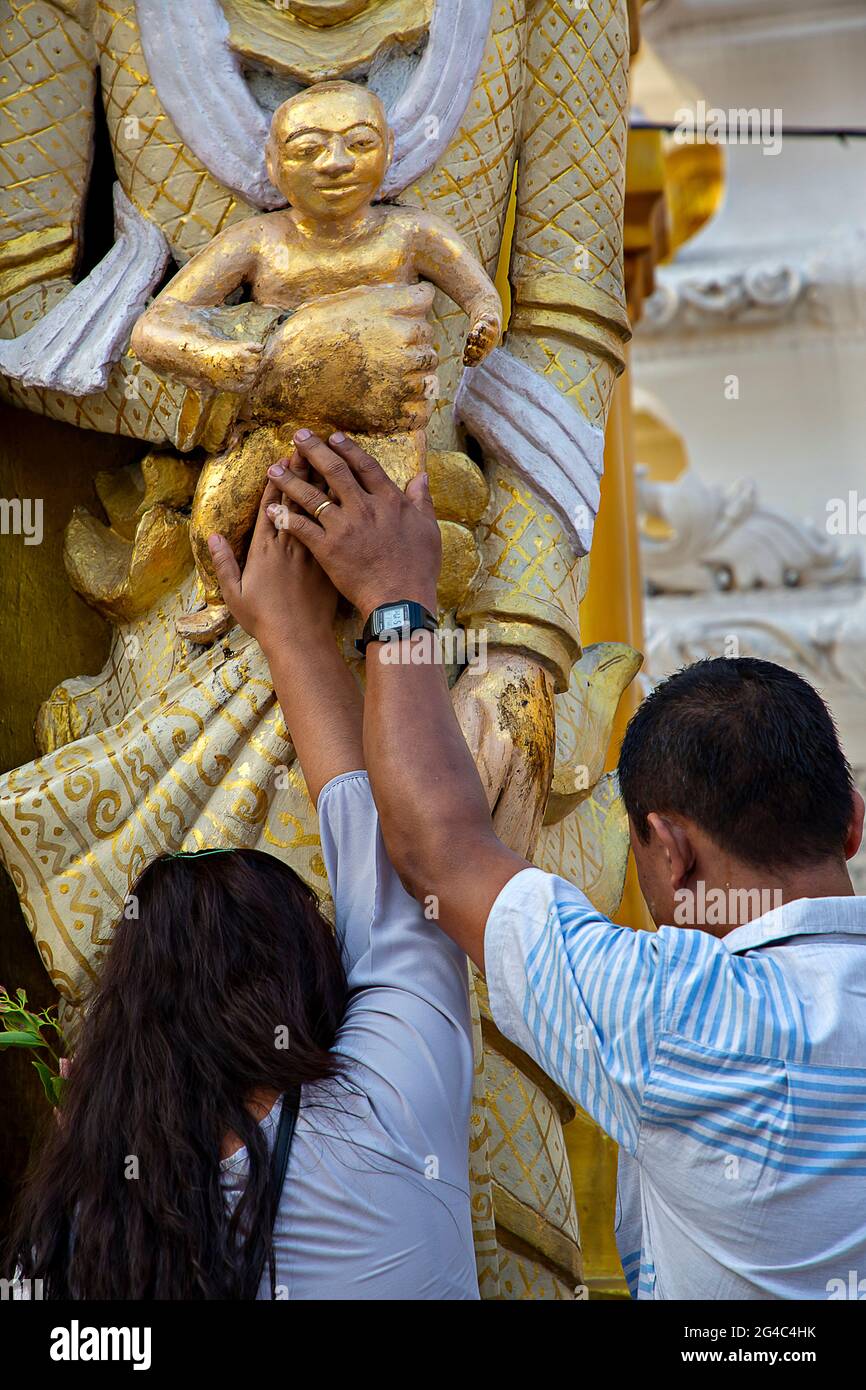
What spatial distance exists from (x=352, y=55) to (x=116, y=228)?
0.32 meters

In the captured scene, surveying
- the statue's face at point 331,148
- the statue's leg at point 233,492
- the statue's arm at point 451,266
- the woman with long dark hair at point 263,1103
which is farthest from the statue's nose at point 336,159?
the woman with long dark hair at point 263,1103

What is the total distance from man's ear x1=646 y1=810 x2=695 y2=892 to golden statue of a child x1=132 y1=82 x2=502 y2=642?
0.54 meters

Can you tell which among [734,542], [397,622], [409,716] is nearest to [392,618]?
[397,622]

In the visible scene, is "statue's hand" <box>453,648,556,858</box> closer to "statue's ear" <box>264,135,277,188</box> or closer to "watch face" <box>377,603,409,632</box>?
"watch face" <box>377,603,409,632</box>

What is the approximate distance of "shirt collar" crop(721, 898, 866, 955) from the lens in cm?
125

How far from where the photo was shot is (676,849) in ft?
4.34

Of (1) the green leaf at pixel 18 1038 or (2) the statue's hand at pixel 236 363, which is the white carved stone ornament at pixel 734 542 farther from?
(1) the green leaf at pixel 18 1038

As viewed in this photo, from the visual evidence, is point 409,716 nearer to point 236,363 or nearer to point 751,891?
point 751,891

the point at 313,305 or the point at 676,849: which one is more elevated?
the point at 313,305

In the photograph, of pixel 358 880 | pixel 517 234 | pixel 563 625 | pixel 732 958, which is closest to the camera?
pixel 732 958

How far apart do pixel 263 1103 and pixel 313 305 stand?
80 centimetres

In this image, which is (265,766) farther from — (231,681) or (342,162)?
(342,162)

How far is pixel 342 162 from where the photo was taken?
5.57 ft

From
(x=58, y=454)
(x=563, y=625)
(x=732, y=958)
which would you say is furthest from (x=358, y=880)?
(x=58, y=454)
